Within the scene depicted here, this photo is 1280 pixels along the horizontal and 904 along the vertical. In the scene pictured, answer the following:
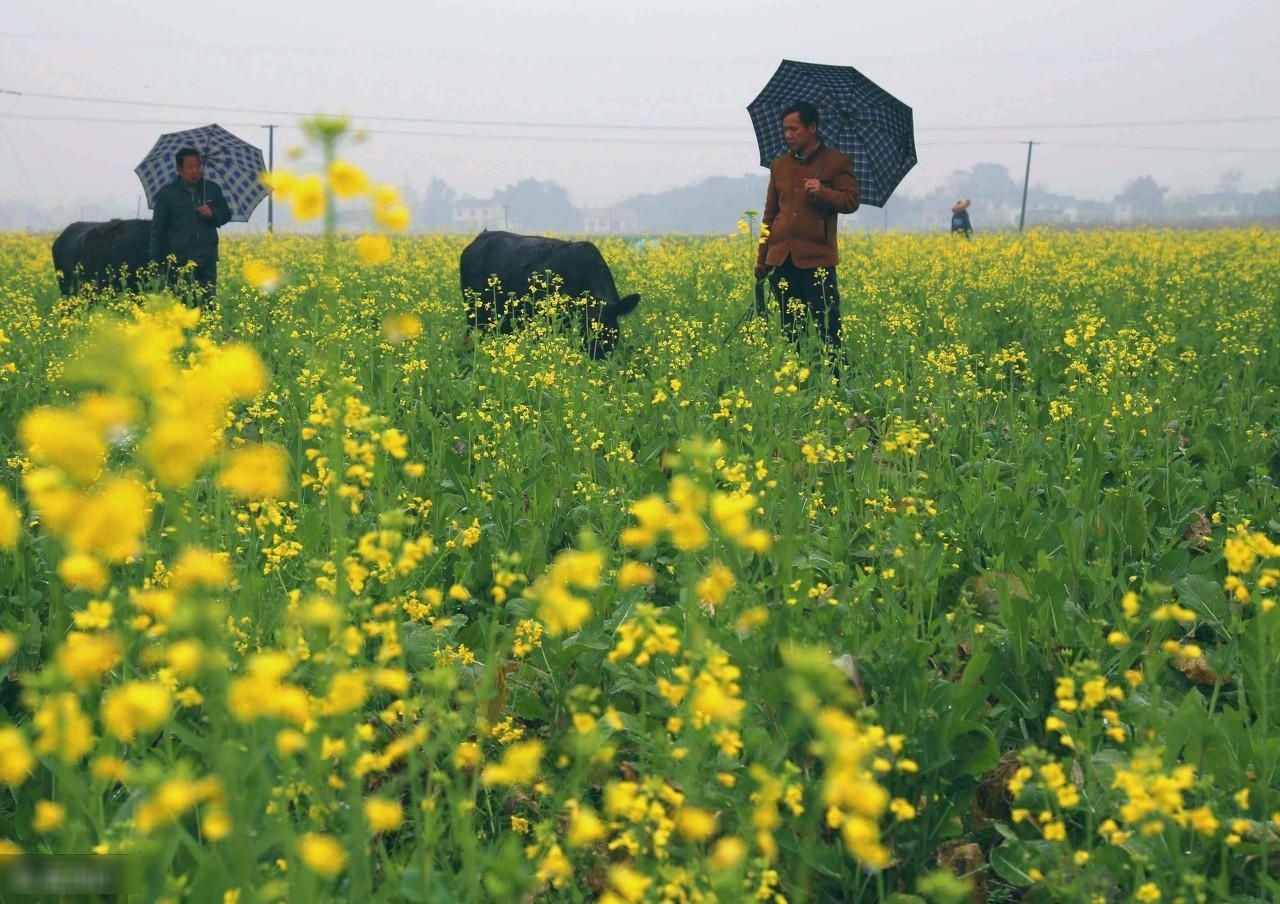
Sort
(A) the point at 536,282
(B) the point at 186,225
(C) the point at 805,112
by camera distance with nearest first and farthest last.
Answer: (C) the point at 805,112
(A) the point at 536,282
(B) the point at 186,225

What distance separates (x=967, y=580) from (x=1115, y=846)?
5.21 feet

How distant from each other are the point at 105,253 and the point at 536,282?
202 inches

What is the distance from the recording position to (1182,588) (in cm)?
379

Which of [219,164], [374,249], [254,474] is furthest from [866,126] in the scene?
[254,474]

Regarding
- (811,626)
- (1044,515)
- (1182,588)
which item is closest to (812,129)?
(1044,515)

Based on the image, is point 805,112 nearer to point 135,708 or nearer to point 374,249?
point 374,249

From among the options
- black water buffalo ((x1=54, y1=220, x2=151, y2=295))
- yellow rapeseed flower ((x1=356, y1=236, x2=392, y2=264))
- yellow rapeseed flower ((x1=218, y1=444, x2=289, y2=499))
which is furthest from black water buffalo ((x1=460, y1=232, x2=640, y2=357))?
yellow rapeseed flower ((x1=218, y1=444, x2=289, y2=499))

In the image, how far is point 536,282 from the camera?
28.3ft

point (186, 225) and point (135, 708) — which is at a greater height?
point (186, 225)

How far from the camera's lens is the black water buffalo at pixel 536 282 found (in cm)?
822

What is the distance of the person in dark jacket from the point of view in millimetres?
10055

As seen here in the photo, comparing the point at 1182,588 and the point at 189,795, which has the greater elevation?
the point at 189,795

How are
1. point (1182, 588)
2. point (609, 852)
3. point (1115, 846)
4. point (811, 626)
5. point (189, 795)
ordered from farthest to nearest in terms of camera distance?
point (1182, 588)
point (811, 626)
point (609, 852)
point (1115, 846)
point (189, 795)

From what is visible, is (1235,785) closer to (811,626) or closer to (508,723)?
(811,626)
